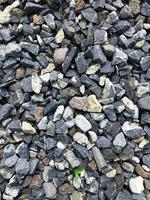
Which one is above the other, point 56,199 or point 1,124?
point 1,124

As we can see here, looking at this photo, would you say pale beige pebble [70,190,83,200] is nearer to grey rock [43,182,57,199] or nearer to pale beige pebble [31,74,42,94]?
grey rock [43,182,57,199]

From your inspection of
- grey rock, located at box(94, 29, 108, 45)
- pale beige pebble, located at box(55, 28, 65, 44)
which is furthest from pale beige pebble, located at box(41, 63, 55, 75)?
grey rock, located at box(94, 29, 108, 45)

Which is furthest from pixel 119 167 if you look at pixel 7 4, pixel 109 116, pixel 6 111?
pixel 7 4

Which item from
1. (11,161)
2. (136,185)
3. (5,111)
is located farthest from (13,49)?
(136,185)

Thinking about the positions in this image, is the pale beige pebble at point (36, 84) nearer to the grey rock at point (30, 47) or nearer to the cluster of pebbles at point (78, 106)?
the cluster of pebbles at point (78, 106)

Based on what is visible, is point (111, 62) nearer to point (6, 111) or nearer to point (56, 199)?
point (6, 111)

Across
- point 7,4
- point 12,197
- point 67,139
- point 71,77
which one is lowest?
point 12,197

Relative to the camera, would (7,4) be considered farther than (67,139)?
Yes
